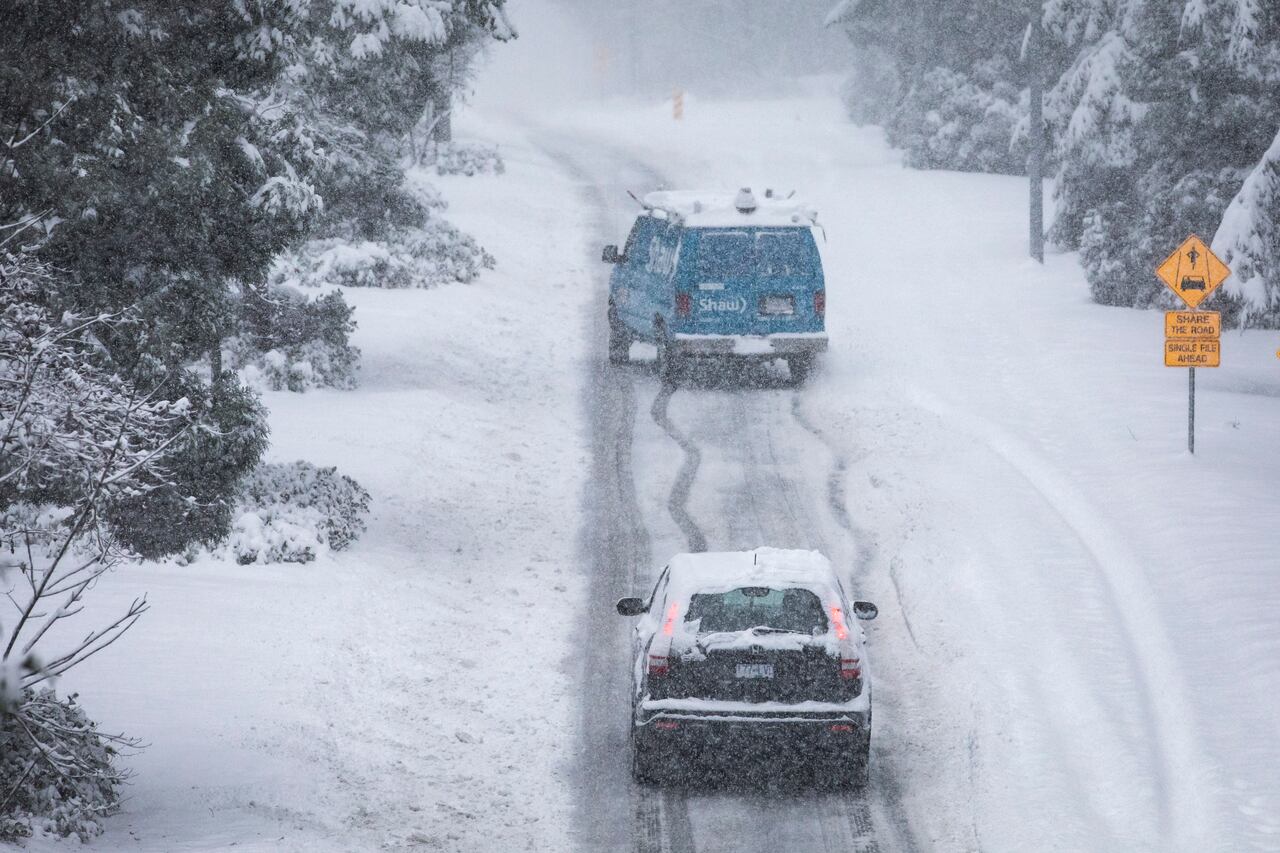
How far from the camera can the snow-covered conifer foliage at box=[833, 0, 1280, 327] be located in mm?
21547

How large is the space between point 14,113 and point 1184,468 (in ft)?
42.7

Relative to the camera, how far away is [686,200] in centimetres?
2116

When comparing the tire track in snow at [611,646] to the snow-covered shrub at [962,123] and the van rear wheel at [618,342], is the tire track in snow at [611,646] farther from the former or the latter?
the snow-covered shrub at [962,123]

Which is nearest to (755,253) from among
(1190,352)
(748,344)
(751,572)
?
(748,344)

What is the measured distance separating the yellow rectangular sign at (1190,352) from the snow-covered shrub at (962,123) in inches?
995

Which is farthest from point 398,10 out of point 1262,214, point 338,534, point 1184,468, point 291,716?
point 1262,214

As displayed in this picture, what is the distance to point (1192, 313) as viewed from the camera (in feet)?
55.6

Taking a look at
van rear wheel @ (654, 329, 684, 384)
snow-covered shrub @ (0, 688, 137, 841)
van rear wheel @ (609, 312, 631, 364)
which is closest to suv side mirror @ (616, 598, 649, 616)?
snow-covered shrub @ (0, 688, 137, 841)

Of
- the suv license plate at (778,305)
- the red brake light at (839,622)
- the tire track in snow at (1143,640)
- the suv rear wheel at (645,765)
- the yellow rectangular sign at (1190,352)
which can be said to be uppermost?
the suv license plate at (778,305)

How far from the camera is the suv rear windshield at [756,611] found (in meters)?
9.85

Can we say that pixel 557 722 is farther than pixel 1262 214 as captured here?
No

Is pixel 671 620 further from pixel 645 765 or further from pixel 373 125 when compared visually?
pixel 373 125

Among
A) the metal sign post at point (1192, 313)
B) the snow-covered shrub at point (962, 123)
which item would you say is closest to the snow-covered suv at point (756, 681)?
the metal sign post at point (1192, 313)

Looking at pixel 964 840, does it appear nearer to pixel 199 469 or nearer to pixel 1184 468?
pixel 199 469
